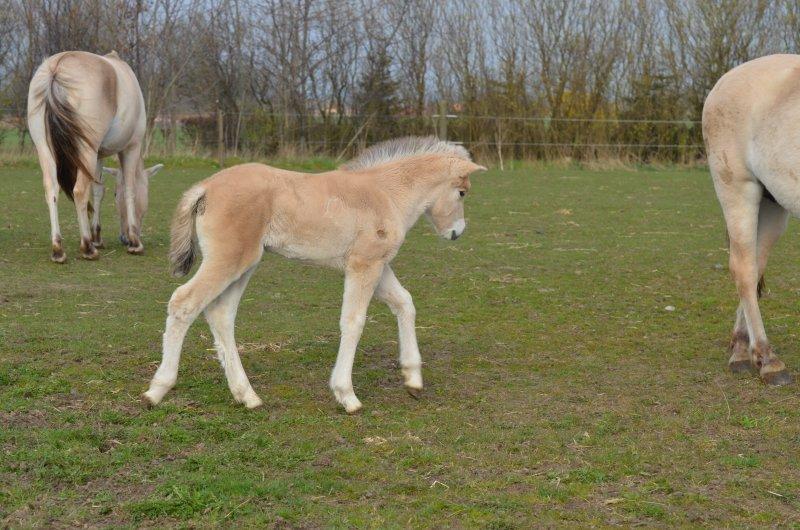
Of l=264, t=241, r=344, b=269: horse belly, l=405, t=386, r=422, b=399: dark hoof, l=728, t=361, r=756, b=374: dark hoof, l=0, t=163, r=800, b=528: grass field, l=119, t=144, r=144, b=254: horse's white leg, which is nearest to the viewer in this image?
l=0, t=163, r=800, b=528: grass field

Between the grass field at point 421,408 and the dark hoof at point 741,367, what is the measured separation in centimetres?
10

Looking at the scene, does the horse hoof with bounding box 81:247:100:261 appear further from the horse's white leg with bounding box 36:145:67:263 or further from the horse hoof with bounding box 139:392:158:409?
the horse hoof with bounding box 139:392:158:409

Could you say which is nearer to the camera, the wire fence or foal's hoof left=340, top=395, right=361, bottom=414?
foal's hoof left=340, top=395, right=361, bottom=414

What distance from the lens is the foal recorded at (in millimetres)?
5062

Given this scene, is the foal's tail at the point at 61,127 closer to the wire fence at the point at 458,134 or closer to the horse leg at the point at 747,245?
the horse leg at the point at 747,245

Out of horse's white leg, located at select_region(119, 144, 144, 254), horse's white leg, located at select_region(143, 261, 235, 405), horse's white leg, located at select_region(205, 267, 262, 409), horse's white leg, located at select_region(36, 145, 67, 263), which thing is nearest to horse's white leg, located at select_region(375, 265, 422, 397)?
horse's white leg, located at select_region(205, 267, 262, 409)

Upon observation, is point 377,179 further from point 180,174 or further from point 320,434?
point 180,174

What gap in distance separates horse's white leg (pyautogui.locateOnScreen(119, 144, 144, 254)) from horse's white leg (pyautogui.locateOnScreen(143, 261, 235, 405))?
5.72 metres

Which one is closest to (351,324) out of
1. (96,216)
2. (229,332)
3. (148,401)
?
(229,332)

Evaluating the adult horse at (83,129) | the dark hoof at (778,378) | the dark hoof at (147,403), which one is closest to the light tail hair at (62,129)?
the adult horse at (83,129)

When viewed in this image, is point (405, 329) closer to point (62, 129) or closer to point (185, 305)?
point (185, 305)

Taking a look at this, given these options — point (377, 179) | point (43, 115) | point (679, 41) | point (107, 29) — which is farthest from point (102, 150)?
point (679, 41)

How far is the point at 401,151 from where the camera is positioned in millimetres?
5797

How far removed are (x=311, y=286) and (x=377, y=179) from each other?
348 centimetres
